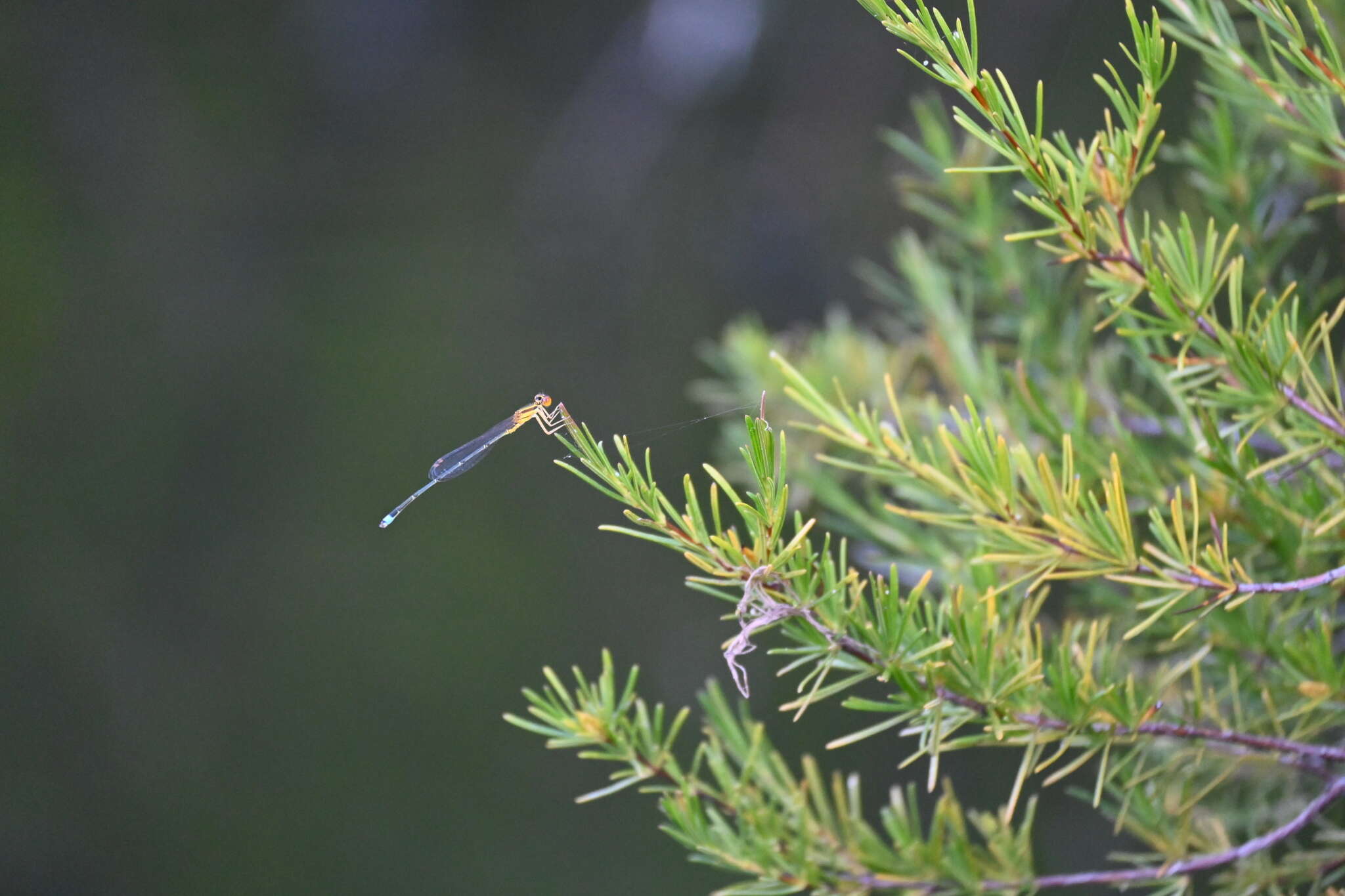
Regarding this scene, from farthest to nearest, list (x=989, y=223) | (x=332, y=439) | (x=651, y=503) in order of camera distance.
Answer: (x=332, y=439) → (x=989, y=223) → (x=651, y=503)

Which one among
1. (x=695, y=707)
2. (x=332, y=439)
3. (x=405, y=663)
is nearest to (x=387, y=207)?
(x=332, y=439)

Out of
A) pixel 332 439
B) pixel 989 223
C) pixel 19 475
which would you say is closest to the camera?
pixel 989 223

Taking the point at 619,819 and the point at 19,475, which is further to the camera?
the point at 619,819

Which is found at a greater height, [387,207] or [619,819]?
[387,207]

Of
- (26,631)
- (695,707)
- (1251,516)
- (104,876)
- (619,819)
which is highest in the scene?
(1251,516)

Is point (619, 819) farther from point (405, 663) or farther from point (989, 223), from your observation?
point (989, 223)

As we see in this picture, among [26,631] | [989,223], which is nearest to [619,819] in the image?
[26,631]
